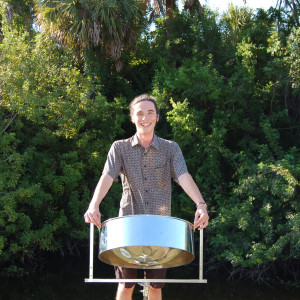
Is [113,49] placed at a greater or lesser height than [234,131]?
greater

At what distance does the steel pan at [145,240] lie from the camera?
73.9 inches

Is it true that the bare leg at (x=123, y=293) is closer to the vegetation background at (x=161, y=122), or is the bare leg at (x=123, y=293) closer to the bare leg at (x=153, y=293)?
the bare leg at (x=153, y=293)

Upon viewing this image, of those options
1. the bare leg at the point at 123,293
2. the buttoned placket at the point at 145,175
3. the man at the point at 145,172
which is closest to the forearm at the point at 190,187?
the man at the point at 145,172

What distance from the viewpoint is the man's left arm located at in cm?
204

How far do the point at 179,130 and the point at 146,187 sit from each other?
15.9ft

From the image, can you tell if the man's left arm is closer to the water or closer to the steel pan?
the steel pan

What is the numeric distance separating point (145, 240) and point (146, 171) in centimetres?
43

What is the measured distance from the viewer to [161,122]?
7887mm

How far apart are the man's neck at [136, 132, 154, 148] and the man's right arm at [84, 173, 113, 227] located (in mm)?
221

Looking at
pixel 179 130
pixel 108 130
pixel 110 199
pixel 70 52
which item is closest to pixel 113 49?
pixel 70 52

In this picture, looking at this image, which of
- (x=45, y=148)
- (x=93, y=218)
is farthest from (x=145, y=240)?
(x=45, y=148)

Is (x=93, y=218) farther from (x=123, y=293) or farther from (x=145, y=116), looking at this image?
(x=145, y=116)

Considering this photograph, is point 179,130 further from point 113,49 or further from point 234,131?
point 113,49

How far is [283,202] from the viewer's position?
6250 mm
